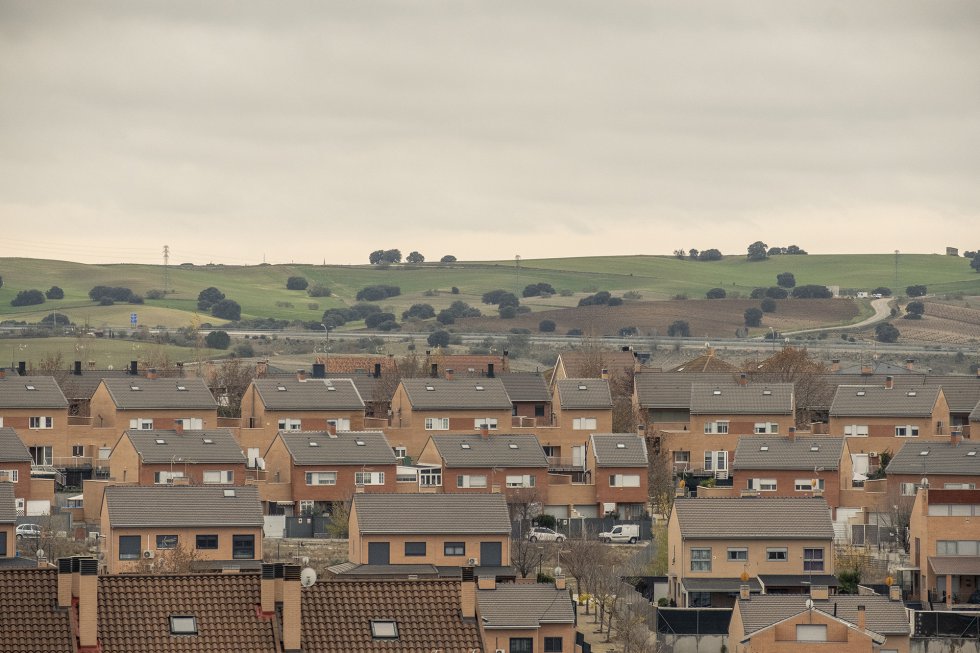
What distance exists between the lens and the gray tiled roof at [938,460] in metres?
94.4

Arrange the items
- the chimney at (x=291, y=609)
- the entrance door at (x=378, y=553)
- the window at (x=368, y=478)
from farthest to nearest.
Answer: the window at (x=368, y=478), the entrance door at (x=378, y=553), the chimney at (x=291, y=609)

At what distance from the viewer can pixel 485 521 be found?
81500mm

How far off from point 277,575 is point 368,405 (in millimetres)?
74374

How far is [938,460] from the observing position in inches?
3757

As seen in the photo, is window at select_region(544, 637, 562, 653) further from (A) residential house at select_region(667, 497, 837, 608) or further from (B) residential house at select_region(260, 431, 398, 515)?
→ (B) residential house at select_region(260, 431, 398, 515)

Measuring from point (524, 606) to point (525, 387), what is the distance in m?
57.6

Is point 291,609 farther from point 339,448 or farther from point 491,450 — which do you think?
point 491,450

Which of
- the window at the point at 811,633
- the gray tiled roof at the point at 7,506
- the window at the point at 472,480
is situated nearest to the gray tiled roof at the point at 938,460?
the window at the point at 472,480

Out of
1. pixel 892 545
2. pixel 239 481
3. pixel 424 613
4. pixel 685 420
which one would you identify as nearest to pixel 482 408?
pixel 685 420

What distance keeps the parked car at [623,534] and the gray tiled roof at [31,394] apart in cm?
2649

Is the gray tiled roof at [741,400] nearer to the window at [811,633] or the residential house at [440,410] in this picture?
the residential house at [440,410]

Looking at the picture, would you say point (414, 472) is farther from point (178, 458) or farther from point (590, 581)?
point (590, 581)

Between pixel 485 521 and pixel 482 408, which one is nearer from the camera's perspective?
pixel 485 521

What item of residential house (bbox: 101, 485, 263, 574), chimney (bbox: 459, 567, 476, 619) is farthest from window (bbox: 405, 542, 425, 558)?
chimney (bbox: 459, 567, 476, 619)
